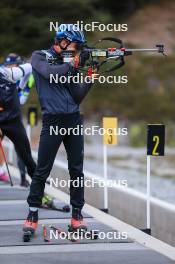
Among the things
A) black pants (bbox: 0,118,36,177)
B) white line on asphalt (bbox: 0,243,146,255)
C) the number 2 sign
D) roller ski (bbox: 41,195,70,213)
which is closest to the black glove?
the number 2 sign

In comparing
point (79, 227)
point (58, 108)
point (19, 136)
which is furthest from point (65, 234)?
point (19, 136)

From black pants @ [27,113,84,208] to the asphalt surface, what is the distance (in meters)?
0.46

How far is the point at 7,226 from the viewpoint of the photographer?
923 centimetres

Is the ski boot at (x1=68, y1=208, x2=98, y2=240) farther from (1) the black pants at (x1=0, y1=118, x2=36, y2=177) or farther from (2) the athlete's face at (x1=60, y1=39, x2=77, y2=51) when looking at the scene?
(1) the black pants at (x1=0, y1=118, x2=36, y2=177)

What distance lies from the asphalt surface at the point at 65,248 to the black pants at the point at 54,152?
46 cm

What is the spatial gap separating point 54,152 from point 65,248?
0.98 meters

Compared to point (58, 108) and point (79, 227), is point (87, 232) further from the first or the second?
point (58, 108)

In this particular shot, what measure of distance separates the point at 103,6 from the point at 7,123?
147 ft

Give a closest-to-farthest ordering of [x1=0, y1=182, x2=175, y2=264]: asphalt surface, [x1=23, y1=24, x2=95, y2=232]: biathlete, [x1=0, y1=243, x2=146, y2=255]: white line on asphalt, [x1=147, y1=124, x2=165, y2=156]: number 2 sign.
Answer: [x1=0, y1=182, x2=175, y2=264]: asphalt surface
[x1=0, y1=243, x2=146, y2=255]: white line on asphalt
[x1=23, y1=24, x2=95, y2=232]: biathlete
[x1=147, y1=124, x2=165, y2=156]: number 2 sign

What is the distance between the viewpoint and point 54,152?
8.42 m

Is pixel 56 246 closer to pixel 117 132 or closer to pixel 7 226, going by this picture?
pixel 7 226

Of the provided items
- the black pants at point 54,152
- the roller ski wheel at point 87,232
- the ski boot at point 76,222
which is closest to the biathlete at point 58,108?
the black pants at point 54,152

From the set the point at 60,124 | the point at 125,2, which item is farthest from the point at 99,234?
the point at 125,2

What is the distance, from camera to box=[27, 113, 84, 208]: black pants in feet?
27.5
